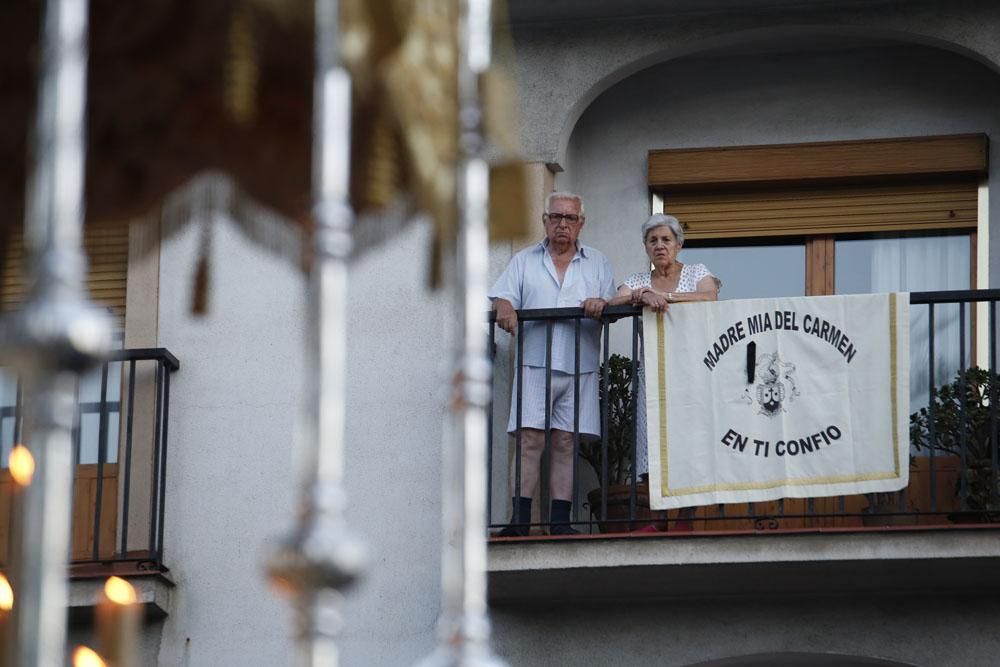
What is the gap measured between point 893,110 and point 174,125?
324 inches

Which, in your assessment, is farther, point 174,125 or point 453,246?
point 174,125

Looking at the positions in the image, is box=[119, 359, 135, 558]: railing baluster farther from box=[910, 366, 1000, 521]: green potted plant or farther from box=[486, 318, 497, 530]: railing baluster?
box=[910, 366, 1000, 521]: green potted plant

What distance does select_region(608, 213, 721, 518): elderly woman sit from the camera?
11022 mm

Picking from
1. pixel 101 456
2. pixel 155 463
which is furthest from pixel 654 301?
pixel 101 456

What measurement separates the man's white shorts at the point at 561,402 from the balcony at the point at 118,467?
2.00 metres

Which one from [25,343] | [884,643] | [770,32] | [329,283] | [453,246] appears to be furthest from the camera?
[770,32]

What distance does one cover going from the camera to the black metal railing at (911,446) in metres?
10.8

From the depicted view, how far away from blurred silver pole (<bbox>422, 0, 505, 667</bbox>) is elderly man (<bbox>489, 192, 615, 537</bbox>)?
7.27 metres

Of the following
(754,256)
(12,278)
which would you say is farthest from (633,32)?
(12,278)

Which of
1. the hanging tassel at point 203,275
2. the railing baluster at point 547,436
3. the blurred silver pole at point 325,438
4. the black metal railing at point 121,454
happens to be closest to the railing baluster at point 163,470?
the black metal railing at point 121,454

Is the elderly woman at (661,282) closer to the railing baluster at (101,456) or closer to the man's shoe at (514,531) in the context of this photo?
the man's shoe at (514,531)

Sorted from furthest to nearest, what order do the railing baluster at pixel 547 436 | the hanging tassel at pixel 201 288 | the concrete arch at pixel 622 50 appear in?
the concrete arch at pixel 622 50, the railing baluster at pixel 547 436, the hanging tassel at pixel 201 288

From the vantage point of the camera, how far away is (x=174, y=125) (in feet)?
16.2

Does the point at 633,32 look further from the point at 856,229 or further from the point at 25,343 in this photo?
the point at 25,343
